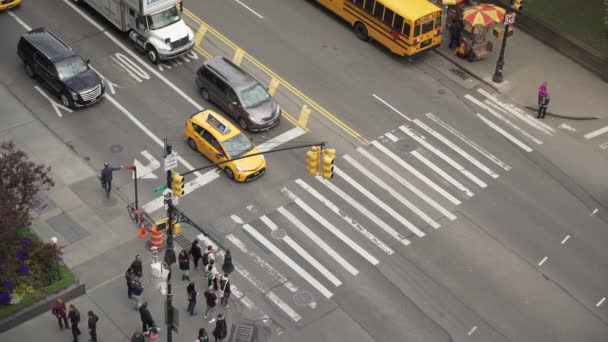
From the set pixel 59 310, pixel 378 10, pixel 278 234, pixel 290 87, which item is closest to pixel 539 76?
pixel 378 10

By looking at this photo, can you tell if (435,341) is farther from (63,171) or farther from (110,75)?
(110,75)

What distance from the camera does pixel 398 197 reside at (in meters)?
38.2

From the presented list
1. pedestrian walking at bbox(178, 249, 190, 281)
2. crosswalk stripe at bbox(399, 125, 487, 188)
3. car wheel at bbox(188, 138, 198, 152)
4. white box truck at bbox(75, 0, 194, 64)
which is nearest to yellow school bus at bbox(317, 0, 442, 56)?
crosswalk stripe at bbox(399, 125, 487, 188)

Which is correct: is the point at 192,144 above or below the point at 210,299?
above

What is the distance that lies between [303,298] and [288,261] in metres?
1.80

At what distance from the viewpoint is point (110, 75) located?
43125 mm

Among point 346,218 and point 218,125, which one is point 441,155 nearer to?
point 346,218

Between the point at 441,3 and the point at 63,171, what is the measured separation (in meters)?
21.2

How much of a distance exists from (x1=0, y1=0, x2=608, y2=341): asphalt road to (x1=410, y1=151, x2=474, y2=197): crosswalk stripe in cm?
8

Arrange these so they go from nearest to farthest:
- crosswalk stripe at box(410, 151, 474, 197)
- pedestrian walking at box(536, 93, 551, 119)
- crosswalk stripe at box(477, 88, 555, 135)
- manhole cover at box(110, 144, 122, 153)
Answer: crosswalk stripe at box(410, 151, 474, 197) < manhole cover at box(110, 144, 122, 153) < pedestrian walking at box(536, 93, 551, 119) < crosswalk stripe at box(477, 88, 555, 135)

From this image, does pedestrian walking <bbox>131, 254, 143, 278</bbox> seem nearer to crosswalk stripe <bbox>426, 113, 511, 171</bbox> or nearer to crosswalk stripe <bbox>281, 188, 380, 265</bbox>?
crosswalk stripe <bbox>281, 188, 380, 265</bbox>

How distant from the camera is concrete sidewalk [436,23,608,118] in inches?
1731

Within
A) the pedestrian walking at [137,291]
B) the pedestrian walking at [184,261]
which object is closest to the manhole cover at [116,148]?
the pedestrian walking at [184,261]

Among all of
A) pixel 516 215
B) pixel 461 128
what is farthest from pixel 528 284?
→ pixel 461 128
